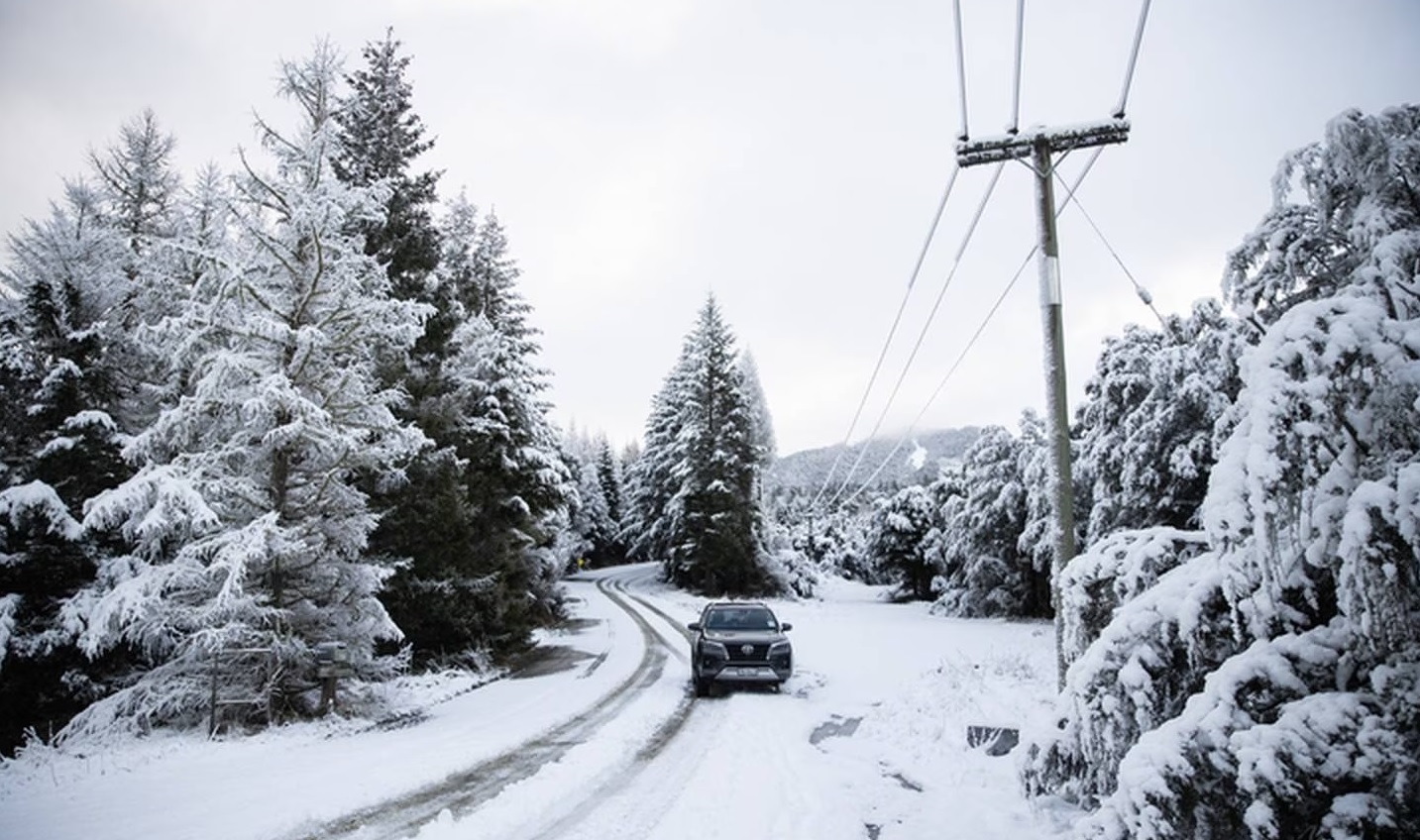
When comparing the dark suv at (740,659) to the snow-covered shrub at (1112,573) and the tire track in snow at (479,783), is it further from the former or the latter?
the snow-covered shrub at (1112,573)

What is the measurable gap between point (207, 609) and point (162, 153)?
17.6 m

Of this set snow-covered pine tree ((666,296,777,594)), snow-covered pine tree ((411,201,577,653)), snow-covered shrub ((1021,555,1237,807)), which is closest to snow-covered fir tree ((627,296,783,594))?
snow-covered pine tree ((666,296,777,594))

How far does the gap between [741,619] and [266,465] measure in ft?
33.6

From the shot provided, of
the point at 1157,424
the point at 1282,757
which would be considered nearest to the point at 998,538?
the point at 1157,424

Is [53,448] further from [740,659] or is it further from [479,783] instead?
[740,659]

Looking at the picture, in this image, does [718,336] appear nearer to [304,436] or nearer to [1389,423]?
[304,436]

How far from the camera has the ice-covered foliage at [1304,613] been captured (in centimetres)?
319

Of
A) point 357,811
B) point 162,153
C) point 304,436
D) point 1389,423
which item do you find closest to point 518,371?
point 304,436

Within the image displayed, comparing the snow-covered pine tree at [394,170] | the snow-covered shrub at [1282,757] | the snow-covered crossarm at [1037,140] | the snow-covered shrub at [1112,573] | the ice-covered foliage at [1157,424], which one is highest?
the snow-covered pine tree at [394,170]

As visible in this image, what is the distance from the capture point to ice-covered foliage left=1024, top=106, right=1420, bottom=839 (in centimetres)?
319

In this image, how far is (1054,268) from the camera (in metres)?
7.97

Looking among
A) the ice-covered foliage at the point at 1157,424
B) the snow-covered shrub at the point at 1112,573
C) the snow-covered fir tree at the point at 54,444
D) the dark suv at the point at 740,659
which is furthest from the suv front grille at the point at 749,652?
the snow-covered fir tree at the point at 54,444

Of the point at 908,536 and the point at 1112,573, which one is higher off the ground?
the point at 1112,573

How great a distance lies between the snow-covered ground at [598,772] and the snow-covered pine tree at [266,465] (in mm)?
1476
